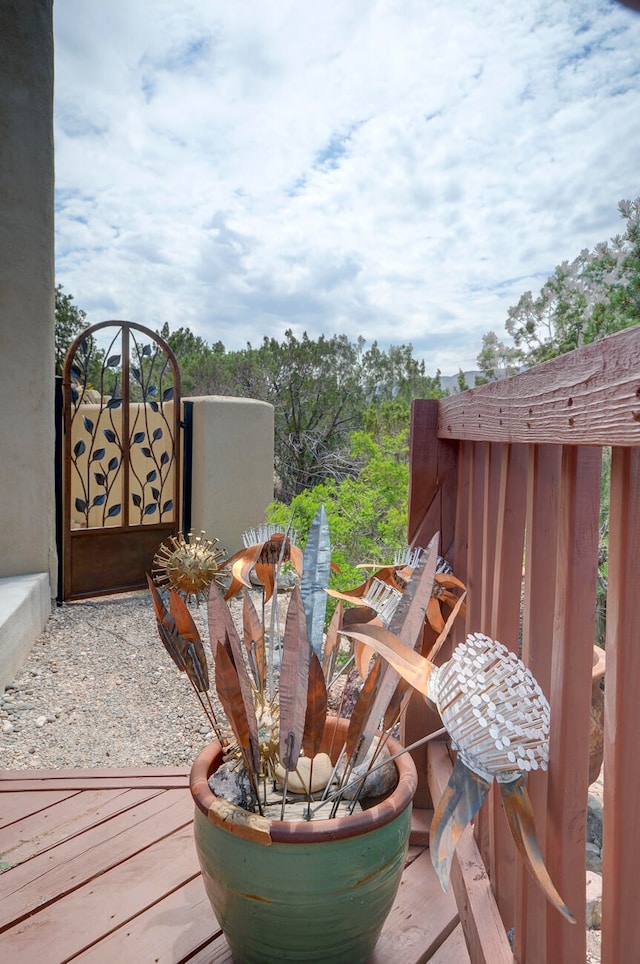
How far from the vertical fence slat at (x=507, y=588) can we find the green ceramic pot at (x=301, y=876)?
183mm

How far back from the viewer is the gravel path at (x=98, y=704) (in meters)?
2.28

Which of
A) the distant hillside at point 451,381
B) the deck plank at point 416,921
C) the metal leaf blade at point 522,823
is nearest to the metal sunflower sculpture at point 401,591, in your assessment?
the metal leaf blade at point 522,823

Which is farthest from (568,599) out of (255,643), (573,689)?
(255,643)

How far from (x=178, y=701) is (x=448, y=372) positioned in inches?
276

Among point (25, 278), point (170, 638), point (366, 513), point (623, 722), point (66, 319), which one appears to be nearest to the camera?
point (623, 722)

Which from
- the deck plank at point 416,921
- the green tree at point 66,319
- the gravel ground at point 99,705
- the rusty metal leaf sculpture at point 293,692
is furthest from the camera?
the green tree at point 66,319

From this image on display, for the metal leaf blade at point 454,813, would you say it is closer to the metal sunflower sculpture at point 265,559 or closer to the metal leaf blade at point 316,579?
the metal leaf blade at point 316,579

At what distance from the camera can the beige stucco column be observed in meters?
3.22

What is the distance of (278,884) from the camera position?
760mm

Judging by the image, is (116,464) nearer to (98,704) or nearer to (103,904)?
(98,704)

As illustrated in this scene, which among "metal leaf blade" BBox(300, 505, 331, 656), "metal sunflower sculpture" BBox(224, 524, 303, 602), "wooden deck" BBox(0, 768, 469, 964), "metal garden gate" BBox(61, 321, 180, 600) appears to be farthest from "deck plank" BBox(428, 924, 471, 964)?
"metal garden gate" BBox(61, 321, 180, 600)

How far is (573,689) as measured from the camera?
658 millimetres

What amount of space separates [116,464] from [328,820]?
3998 mm

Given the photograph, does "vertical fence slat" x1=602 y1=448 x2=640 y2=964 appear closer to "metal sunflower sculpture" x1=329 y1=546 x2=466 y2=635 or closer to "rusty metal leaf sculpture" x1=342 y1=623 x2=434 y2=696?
"rusty metal leaf sculpture" x1=342 y1=623 x2=434 y2=696
